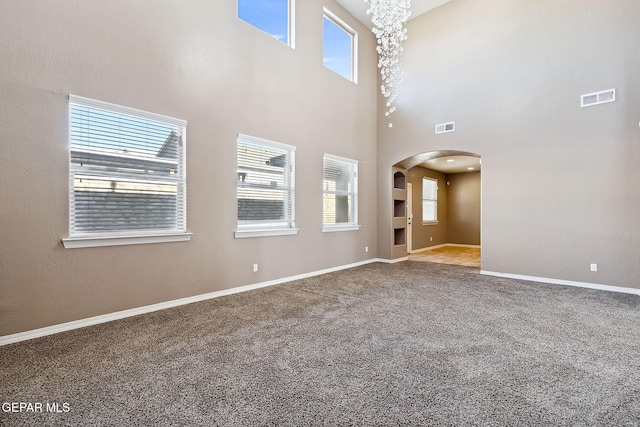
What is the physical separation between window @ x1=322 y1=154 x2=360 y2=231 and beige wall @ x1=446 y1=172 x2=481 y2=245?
5.79 meters

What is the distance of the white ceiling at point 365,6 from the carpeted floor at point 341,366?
18.9 ft

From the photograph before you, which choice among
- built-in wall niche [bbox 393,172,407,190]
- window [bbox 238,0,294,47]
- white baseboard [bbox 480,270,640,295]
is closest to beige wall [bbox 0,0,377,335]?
window [bbox 238,0,294,47]

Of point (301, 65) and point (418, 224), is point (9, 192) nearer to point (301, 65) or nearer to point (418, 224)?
point (301, 65)

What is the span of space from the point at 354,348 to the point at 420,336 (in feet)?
2.22

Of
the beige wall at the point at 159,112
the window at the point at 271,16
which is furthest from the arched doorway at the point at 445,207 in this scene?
the window at the point at 271,16

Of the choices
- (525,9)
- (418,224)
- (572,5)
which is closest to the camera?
(572,5)

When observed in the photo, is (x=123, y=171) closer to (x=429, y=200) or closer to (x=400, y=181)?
(x=400, y=181)

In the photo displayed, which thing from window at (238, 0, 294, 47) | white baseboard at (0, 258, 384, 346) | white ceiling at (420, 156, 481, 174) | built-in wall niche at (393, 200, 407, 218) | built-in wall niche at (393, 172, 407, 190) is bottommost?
white baseboard at (0, 258, 384, 346)

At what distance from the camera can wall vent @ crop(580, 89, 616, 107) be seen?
431 centimetres

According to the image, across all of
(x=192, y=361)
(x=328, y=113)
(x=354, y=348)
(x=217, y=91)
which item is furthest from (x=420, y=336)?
(x=328, y=113)

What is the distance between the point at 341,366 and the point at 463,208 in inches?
380

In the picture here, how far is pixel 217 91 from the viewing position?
397cm

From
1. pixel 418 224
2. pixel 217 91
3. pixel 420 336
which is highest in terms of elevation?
pixel 217 91

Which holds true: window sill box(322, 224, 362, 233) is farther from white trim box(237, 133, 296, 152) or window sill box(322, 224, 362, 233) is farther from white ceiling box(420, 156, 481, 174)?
white ceiling box(420, 156, 481, 174)
